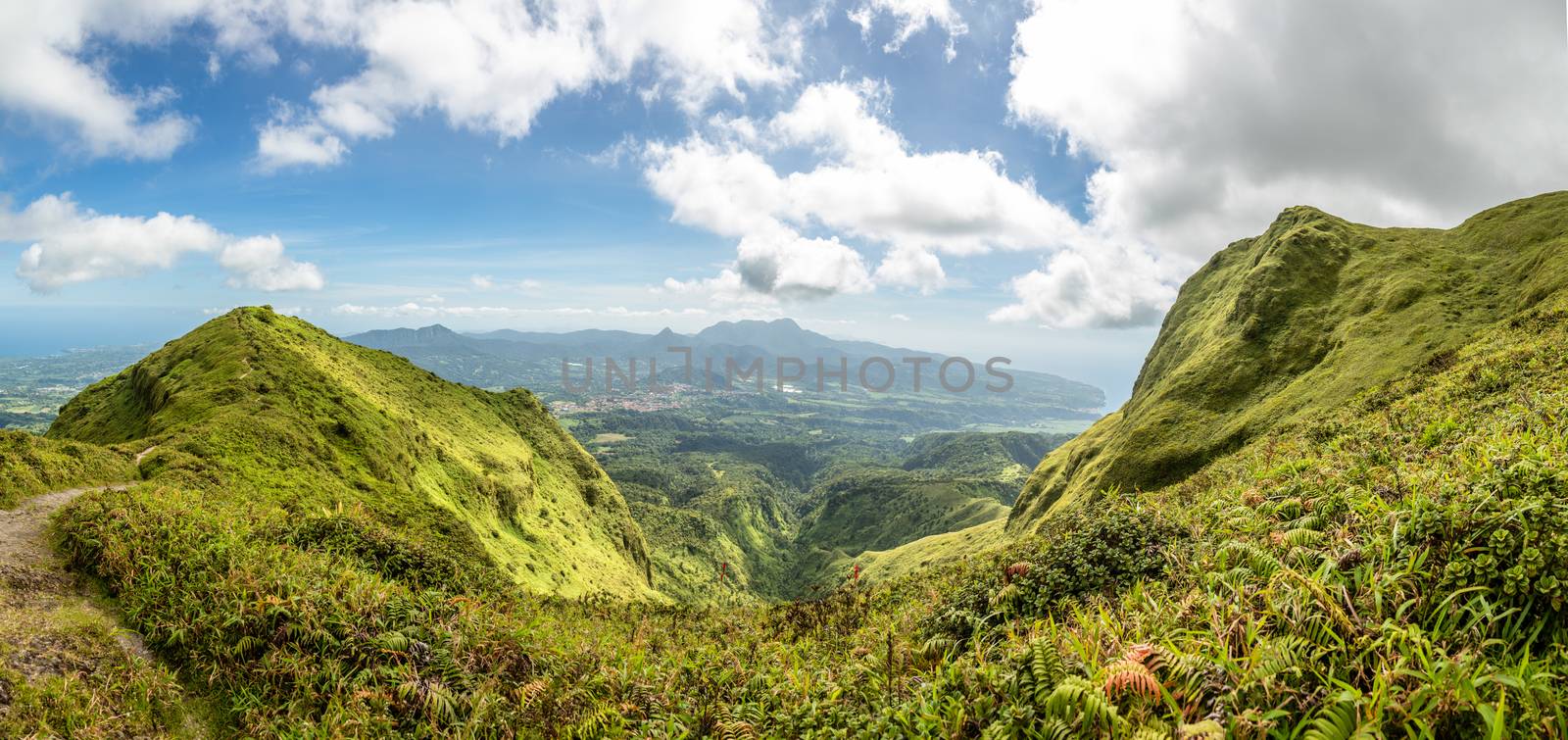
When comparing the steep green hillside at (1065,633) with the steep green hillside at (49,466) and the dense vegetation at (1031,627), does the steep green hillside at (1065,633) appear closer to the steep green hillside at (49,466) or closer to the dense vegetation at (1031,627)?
the dense vegetation at (1031,627)

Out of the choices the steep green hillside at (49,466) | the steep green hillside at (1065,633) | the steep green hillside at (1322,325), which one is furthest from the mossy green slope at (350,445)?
the steep green hillside at (1322,325)

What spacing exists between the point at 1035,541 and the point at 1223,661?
9.61 m

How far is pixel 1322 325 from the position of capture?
5731 centimetres

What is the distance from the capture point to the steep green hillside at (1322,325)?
152ft

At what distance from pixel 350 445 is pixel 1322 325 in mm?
Answer: 88697

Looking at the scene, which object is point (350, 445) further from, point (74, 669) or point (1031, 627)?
point (1031, 627)

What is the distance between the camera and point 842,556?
171250 mm

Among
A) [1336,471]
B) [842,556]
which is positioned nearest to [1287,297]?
[1336,471]

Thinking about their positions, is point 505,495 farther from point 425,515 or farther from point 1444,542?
point 1444,542

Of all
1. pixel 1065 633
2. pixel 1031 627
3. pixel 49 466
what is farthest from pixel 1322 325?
pixel 49 466

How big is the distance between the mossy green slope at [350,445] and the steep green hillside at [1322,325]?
51.1 meters

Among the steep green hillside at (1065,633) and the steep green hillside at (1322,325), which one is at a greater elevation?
the steep green hillside at (1322,325)

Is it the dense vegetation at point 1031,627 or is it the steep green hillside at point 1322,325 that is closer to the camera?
the dense vegetation at point 1031,627

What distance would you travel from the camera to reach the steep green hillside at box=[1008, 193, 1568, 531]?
4622cm
